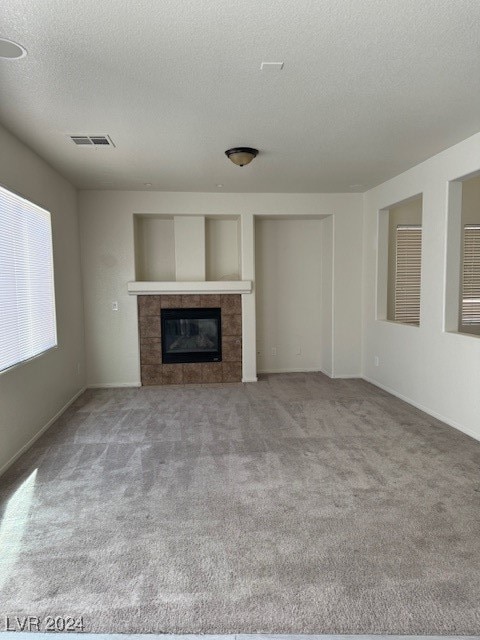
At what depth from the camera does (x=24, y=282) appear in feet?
11.4

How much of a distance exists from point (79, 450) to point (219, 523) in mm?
1651

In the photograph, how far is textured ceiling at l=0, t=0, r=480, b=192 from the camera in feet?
6.09

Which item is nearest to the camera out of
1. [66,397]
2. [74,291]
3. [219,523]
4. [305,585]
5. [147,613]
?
[147,613]

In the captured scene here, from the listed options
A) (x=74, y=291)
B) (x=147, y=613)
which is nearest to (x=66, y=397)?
(x=74, y=291)

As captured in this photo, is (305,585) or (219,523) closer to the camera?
(305,585)

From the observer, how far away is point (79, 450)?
3.37m

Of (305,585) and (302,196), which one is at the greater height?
(302,196)

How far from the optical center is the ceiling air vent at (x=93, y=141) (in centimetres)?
338

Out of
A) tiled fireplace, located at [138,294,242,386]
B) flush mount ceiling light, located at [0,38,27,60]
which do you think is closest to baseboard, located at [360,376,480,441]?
tiled fireplace, located at [138,294,242,386]

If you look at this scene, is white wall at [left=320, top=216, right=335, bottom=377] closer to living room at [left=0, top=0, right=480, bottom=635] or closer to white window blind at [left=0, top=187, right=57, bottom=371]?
living room at [left=0, top=0, right=480, bottom=635]

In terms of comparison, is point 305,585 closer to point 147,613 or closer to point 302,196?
point 147,613

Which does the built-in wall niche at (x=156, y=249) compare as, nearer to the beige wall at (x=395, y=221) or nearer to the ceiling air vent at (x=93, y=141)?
the ceiling air vent at (x=93, y=141)

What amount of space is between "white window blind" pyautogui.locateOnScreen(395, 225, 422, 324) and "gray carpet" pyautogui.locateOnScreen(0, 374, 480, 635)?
7.25ft

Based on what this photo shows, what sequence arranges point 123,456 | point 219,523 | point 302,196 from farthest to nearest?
1. point 302,196
2. point 123,456
3. point 219,523
